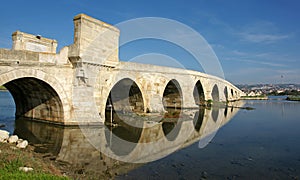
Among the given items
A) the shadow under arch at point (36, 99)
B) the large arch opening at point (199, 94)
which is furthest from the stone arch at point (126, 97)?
the large arch opening at point (199, 94)

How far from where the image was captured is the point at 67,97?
11.5 meters

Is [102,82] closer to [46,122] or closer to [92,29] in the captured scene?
[92,29]

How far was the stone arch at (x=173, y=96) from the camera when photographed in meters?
24.3

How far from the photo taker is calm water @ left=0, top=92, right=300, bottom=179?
6.74m

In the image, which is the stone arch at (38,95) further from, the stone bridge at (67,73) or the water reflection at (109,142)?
the water reflection at (109,142)

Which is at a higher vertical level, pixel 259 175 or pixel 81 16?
pixel 81 16

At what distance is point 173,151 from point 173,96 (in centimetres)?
1674

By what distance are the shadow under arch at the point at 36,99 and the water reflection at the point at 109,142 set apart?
1.73 ft

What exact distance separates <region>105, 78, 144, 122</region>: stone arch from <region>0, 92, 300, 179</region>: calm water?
4.93m

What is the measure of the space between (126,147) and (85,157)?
2006 mm

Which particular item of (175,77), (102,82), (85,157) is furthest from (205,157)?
(175,77)

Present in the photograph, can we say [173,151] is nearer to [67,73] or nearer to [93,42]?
[67,73]

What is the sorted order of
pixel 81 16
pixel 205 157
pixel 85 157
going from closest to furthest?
pixel 85 157
pixel 205 157
pixel 81 16

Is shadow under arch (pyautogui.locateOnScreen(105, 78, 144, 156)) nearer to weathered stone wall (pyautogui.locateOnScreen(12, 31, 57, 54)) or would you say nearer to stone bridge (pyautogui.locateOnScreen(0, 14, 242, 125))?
stone bridge (pyautogui.locateOnScreen(0, 14, 242, 125))
